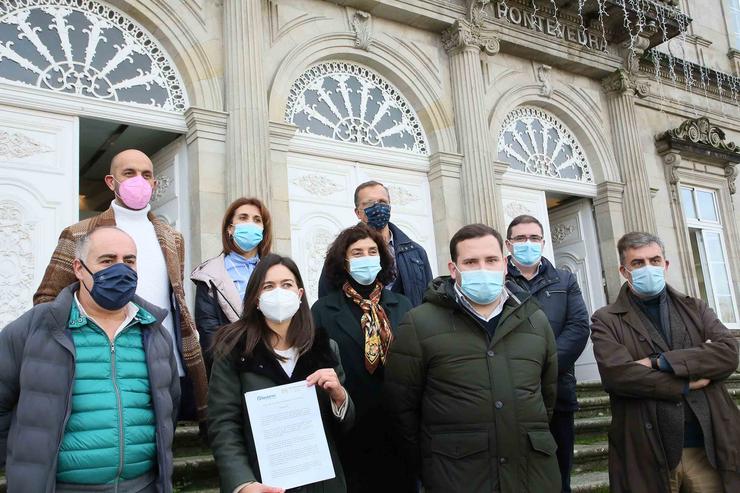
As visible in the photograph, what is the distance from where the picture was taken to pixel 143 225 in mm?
3777

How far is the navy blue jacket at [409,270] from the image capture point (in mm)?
4105

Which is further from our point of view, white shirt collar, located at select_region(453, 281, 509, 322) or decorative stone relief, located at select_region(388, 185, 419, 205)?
decorative stone relief, located at select_region(388, 185, 419, 205)

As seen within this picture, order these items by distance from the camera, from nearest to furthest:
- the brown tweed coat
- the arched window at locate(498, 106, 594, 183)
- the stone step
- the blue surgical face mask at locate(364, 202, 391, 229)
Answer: the brown tweed coat, the blue surgical face mask at locate(364, 202, 391, 229), the stone step, the arched window at locate(498, 106, 594, 183)

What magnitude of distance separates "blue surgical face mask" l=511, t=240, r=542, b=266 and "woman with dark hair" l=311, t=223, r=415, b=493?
3.42 ft

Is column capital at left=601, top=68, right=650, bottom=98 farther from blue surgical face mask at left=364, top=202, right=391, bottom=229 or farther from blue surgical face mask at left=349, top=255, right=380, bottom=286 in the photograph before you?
blue surgical face mask at left=349, top=255, right=380, bottom=286

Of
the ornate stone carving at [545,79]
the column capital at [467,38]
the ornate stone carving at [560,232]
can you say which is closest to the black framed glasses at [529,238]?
the column capital at [467,38]

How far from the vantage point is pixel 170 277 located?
12.1ft

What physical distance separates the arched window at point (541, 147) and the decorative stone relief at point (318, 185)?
305cm

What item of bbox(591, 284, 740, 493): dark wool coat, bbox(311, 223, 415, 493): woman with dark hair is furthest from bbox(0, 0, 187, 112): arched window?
bbox(591, 284, 740, 493): dark wool coat

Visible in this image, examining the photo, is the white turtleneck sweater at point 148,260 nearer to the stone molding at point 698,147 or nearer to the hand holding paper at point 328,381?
the hand holding paper at point 328,381

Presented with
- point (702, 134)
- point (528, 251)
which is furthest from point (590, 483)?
point (702, 134)

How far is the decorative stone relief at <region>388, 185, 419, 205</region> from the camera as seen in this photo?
357 inches

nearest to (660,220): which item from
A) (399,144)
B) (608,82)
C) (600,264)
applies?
(600,264)

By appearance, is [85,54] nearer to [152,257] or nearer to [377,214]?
[152,257]
